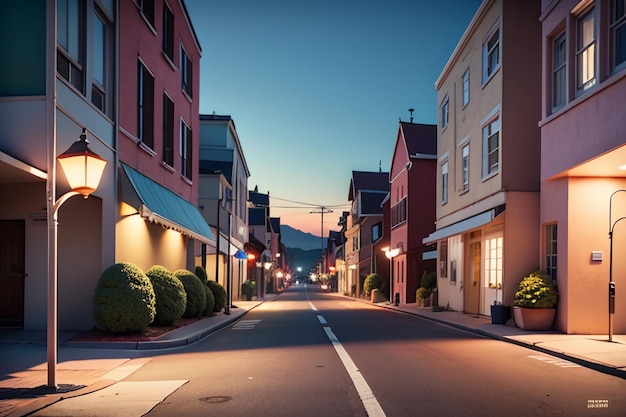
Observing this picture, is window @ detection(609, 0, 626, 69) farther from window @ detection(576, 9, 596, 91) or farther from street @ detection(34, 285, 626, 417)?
street @ detection(34, 285, 626, 417)

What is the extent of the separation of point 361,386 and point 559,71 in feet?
37.7

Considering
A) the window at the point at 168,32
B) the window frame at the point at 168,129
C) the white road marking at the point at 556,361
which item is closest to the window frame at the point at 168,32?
the window at the point at 168,32

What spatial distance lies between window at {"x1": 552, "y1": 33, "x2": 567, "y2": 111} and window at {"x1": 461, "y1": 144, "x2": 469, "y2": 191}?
8295mm

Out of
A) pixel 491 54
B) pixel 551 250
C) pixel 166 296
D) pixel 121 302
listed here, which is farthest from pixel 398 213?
pixel 121 302

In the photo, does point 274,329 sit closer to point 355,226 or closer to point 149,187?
point 149,187

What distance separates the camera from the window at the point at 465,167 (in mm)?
24703

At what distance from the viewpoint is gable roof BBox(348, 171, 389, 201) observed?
216 ft

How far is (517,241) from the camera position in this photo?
1875cm

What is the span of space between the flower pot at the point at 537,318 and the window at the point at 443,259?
11586 millimetres

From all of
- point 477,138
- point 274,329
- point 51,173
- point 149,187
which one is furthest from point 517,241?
point 51,173

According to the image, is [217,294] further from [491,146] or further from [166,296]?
[491,146]

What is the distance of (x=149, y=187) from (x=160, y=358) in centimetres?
662

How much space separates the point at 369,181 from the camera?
6688 cm

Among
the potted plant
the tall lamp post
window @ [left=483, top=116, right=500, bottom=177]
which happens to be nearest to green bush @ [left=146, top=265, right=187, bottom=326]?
the potted plant
